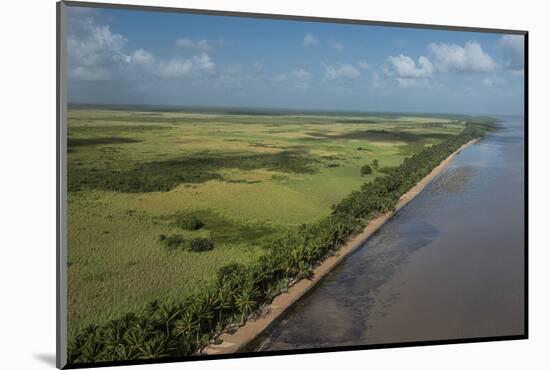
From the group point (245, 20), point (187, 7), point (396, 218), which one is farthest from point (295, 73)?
point (396, 218)

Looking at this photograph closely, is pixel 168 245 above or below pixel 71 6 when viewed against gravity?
below

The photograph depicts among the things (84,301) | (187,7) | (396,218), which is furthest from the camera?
(396,218)

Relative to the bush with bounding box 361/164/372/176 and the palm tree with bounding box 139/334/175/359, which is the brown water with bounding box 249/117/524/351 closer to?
the bush with bounding box 361/164/372/176

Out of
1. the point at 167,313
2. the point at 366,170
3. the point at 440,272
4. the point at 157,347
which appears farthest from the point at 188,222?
the point at 440,272

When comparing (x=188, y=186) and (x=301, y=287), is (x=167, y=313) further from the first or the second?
(x=301, y=287)

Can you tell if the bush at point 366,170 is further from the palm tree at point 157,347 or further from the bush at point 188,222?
the palm tree at point 157,347

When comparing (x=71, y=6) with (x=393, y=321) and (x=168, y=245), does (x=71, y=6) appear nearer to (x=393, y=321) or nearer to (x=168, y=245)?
(x=168, y=245)

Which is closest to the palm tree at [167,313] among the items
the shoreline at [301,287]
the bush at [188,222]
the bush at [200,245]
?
the shoreline at [301,287]
